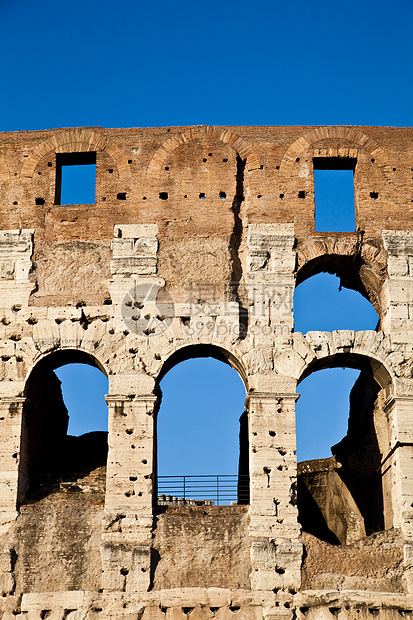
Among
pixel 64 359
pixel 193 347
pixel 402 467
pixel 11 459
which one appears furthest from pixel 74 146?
pixel 402 467

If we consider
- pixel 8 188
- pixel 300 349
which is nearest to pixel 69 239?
pixel 8 188

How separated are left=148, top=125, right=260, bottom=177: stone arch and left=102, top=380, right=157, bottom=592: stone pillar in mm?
4228

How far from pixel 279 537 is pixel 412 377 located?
11.0 feet

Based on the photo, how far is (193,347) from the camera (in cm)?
1858

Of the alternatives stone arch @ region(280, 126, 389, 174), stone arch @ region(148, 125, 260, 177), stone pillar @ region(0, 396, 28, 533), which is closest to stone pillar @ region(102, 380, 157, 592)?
stone pillar @ region(0, 396, 28, 533)

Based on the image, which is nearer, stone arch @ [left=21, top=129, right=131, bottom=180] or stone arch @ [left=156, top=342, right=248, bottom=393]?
stone arch @ [left=156, top=342, right=248, bottom=393]

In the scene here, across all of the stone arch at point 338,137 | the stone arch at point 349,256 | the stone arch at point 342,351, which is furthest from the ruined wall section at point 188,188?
the stone arch at point 342,351

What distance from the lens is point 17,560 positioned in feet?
56.4

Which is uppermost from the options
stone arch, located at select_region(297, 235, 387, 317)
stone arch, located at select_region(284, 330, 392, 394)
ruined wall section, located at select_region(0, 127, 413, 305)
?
ruined wall section, located at select_region(0, 127, 413, 305)

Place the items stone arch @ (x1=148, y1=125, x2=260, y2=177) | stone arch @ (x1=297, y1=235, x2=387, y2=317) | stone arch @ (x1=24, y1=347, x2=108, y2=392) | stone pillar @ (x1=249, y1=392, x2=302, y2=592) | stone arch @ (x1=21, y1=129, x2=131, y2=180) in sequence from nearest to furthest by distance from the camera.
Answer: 1. stone pillar @ (x1=249, y1=392, x2=302, y2=592)
2. stone arch @ (x1=24, y1=347, x2=108, y2=392)
3. stone arch @ (x1=297, y1=235, x2=387, y2=317)
4. stone arch @ (x1=148, y1=125, x2=260, y2=177)
5. stone arch @ (x1=21, y1=129, x2=131, y2=180)

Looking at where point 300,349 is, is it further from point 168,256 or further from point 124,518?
point 124,518

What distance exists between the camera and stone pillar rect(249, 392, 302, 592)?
1702 centimetres

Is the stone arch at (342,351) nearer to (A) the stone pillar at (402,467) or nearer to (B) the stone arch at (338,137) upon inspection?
(A) the stone pillar at (402,467)

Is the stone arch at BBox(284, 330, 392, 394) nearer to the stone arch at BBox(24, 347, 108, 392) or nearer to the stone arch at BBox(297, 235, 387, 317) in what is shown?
the stone arch at BBox(297, 235, 387, 317)
